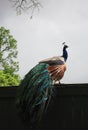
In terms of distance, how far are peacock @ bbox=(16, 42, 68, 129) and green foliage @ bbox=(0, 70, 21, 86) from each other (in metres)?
26.9

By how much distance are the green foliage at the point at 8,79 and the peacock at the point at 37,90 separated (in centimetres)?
2693

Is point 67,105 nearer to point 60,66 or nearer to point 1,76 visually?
point 60,66

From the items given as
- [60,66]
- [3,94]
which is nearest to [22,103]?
[3,94]

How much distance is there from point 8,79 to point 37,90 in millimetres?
28723

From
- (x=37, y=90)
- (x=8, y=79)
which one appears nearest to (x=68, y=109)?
(x=37, y=90)

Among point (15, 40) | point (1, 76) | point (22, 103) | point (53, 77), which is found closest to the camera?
point (22, 103)

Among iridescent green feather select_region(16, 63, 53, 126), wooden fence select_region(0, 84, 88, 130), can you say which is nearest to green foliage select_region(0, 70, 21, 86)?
iridescent green feather select_region(16, 63, 53, 126)

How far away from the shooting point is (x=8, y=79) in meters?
39.2

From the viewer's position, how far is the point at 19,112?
10.8 meters

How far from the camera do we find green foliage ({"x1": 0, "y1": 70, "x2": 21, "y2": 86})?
38.5m

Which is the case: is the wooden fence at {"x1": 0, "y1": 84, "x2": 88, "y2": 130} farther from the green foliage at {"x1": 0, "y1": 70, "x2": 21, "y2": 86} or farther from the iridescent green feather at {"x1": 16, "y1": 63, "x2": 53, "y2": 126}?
the green foliage at {"x1": 0, "y1": 70, "x2": 21, "y2": 86}

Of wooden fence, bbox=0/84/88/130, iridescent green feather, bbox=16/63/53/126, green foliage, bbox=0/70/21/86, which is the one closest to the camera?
iridescent green feather, bbox=16/63/53/126

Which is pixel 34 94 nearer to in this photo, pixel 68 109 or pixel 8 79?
pixel 68 109

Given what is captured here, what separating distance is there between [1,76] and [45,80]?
27627 mm
